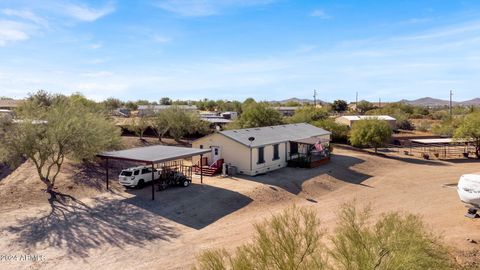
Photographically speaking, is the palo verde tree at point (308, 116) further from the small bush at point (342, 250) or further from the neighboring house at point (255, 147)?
the small bush at point (342, 250)

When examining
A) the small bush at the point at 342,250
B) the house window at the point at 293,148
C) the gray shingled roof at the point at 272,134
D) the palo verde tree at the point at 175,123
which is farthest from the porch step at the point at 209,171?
the small bush at the point at 342,250

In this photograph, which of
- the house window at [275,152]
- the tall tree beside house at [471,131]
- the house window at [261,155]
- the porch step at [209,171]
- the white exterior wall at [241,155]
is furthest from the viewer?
the tall tree beside house at [471,131]

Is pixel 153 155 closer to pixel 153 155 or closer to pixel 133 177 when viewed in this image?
pixel 153 155

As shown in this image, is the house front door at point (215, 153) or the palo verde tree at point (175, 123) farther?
the palo verde tree at point (175, 123)

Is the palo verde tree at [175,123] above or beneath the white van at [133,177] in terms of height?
above

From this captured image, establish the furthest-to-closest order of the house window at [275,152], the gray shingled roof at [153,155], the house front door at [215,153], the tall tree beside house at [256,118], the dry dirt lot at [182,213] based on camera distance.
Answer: the tall tree beside house at [256,118] → the house window at [275,152] → the house front door at [215,153] → the gray shingled roof at [153,155] → the dry dirt lot at [182,213]

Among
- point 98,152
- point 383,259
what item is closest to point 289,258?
point 383,259

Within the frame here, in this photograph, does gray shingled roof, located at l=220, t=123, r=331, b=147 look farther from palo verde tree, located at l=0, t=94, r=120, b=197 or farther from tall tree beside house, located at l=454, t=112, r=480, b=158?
tall tree beside house, located at l=454, t=112, r=480, b=158

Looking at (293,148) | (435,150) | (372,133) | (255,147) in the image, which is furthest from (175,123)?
(435,150)
